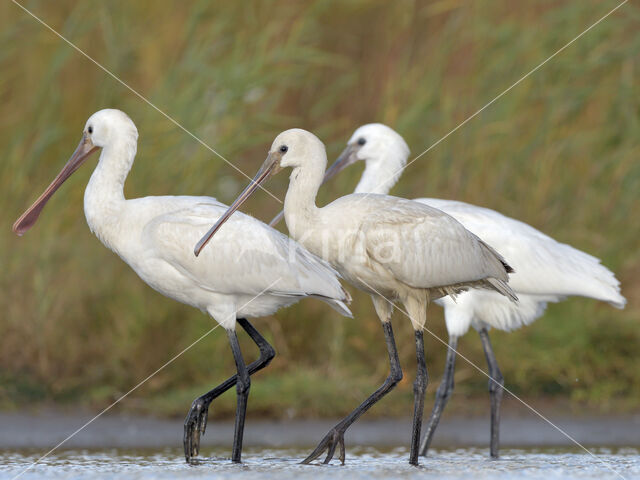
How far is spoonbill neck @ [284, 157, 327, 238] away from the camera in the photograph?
671 cm

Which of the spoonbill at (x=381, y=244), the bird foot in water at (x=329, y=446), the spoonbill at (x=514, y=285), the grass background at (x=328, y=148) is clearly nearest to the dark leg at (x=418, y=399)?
the spoonbill at (x=381, y=244)

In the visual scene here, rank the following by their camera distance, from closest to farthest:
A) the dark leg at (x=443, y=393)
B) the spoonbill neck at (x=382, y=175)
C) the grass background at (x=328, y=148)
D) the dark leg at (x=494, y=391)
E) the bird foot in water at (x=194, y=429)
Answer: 1. the bird foot in water at (x=194, y=429)
2. the dark leg at (x=494, y=391)
3. the dark leg at (x=443, y=393)
4. the spoonbill neck at (x=382, y=175)
5. the grass background at (x=328, y=148)

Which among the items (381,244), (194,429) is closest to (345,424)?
(194,429)

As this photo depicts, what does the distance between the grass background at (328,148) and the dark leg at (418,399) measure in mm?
1276

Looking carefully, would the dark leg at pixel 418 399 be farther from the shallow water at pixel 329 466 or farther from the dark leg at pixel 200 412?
the dark leg at pixel 200 412

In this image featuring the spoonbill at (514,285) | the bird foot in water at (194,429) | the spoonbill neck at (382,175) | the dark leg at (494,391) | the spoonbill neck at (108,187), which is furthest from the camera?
the spoonbill neck at (382,175)

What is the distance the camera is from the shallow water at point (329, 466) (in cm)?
636

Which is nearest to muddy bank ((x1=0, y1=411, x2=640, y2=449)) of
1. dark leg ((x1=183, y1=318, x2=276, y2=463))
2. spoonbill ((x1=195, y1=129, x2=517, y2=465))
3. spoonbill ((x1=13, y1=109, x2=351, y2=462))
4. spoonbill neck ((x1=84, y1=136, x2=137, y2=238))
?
dark leg ((x1=183, y1=318, x2=276, y2=463))

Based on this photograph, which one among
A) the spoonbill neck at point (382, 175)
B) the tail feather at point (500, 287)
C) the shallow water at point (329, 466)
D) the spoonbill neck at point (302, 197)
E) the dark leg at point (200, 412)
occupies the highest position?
the spoonbill neck at point (382, 175)

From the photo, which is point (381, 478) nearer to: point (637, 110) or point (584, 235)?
point (584, 235)

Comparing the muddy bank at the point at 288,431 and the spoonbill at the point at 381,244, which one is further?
the muddy bank at the point at 288,431

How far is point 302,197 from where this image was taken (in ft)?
22.1

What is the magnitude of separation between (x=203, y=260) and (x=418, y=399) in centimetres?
156

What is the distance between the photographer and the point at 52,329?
8734 millimetres
